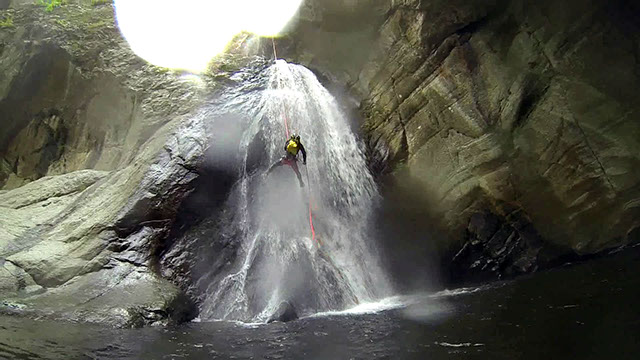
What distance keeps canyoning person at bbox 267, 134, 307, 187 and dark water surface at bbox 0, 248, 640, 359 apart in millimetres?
4537

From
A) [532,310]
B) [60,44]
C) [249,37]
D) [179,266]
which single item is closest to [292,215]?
[179,266]

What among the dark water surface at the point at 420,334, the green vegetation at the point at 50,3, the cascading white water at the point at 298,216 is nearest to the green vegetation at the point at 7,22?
Result: the green vegetation at the point at 50,3

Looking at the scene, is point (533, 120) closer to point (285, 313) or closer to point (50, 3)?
point (285, 313)

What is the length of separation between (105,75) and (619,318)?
53.5 ft

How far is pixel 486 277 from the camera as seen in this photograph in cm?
1161

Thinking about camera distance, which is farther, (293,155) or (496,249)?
(293,155)

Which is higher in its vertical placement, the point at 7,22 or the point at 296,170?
the point at 7,22

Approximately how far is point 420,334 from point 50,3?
63.2 feet

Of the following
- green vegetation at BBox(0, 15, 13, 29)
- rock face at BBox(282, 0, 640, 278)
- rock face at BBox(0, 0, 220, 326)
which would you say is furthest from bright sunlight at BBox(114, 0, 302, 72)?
rock face at BBox(282, 0, 640, 278)

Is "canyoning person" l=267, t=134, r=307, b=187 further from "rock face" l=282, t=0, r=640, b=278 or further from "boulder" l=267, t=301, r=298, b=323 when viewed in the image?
"boulder" l=267, t=301, r=298, b=323

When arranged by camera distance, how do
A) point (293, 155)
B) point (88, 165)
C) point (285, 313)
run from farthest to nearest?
point (88, 165)
point (293, 155)
point (285, 313)

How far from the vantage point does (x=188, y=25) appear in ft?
61.9

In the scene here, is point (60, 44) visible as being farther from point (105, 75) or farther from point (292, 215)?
point (292, 215)

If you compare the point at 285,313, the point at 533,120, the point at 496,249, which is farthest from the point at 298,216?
the point at 533,120
